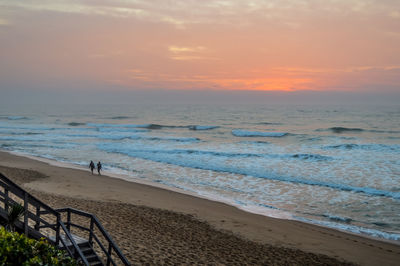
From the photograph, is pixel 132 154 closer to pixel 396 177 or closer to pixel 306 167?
pixel 306 167

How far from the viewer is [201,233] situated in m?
13.9

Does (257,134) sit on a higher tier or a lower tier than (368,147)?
lower

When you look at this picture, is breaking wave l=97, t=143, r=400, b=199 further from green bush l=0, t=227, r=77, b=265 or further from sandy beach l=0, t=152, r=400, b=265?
green bush l=0, t=227, r=77, b=265

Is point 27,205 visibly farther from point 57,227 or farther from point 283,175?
point 283,175

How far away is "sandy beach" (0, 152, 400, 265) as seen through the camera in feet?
38.3

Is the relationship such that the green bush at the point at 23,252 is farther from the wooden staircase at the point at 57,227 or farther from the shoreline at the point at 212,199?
the shoreline at the point at 212,199

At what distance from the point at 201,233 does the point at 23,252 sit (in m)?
8.76

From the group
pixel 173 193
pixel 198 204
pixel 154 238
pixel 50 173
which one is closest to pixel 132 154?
pixel 50 173

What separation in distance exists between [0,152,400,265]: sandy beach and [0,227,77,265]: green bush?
14.9ft

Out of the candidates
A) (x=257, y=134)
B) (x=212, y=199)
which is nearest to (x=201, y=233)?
(x=212, y=199)

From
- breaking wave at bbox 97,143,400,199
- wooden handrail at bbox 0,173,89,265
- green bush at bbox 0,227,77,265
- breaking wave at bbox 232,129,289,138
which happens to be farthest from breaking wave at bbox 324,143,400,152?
green bush at bbox 0,227,77,265

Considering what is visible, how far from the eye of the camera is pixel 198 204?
18734 mm

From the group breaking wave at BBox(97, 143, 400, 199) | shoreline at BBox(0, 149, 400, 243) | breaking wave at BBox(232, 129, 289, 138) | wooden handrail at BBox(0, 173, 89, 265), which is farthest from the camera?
breaking wave at BBox(232, 129, 289, 138)

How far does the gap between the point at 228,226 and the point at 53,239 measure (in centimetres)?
847
